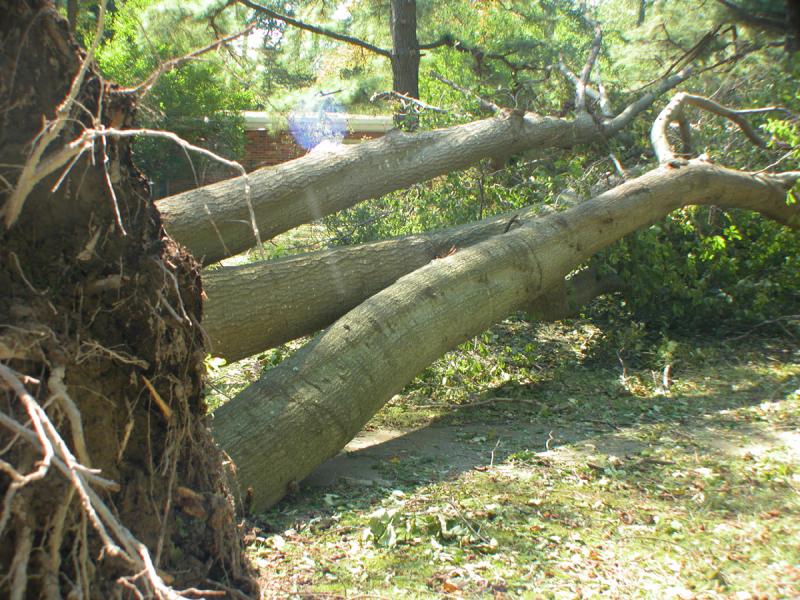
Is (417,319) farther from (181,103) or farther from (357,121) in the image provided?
(357,121)

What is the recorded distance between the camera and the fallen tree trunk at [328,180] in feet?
16.7

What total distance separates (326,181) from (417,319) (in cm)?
159

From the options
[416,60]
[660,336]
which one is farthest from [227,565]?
[416,60]

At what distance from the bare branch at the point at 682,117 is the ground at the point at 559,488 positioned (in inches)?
77.8

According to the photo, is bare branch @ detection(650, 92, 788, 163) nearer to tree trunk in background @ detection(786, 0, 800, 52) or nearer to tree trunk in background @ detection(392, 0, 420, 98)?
tree trunk in background @ detection(786, 0, 800, 52)

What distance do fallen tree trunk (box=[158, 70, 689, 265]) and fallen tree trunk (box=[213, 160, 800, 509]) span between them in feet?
2.99

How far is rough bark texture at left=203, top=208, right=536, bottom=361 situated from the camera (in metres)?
4.49

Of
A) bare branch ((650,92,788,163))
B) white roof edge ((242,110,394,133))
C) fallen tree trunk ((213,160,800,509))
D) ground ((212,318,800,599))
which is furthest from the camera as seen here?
white roof edge ((242,110,394,133))

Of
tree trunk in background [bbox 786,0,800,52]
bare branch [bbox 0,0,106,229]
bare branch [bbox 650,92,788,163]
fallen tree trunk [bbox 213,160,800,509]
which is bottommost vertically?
fallen tree trunk [bbox 213,160,800,509]

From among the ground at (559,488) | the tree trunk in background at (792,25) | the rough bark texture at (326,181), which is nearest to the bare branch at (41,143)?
the ground at (559,488)

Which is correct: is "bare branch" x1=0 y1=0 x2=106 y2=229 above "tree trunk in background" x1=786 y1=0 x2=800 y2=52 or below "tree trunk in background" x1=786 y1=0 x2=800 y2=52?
below

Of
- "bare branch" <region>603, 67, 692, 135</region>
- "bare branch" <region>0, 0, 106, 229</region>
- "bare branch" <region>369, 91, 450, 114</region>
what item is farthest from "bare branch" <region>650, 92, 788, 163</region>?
"bare branch" <region>0, 0, 106, 229</region>

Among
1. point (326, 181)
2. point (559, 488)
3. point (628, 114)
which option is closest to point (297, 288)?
point (326, 181)

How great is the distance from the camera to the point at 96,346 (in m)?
2.09
